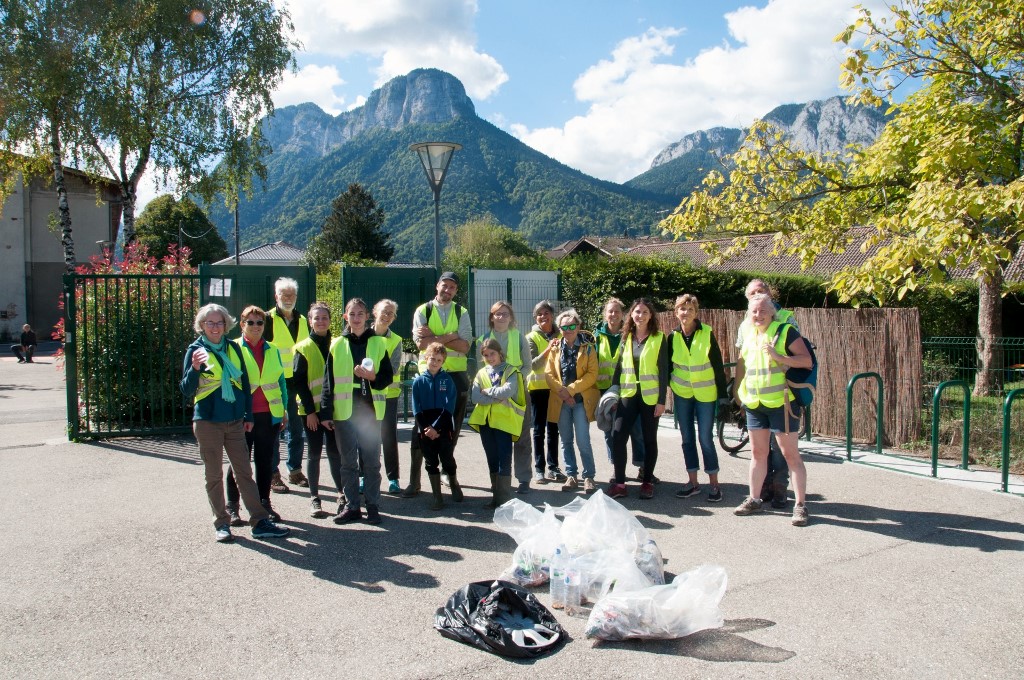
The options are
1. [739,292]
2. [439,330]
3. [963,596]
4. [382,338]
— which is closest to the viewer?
[963,596]

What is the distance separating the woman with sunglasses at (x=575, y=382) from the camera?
6.86m

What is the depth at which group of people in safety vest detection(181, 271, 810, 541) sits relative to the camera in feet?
18.4

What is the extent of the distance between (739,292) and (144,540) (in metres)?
15.3

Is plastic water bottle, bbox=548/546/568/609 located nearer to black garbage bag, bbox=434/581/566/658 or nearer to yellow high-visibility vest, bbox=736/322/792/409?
black garbage bag, bbox=434/581/566/658

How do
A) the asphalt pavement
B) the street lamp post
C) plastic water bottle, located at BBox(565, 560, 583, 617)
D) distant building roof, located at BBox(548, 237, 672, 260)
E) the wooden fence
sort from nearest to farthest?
the asphalt pavement
plastic water bottle, located at BBox(565, 560, 583, 617)
the wooden fence
the street lamp post
distant building roof, located at BBox(548, 237, 672, 260)

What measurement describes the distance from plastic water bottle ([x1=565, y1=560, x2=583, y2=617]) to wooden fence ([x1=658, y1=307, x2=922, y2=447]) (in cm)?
633

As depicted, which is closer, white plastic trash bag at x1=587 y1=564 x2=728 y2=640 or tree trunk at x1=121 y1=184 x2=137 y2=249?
white plastic trash bag at x1=587 y1=564 x2=728 y2=640

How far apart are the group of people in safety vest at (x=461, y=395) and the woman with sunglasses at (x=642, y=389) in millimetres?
13

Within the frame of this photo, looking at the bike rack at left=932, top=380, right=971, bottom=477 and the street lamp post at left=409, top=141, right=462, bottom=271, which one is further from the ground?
the street lamp post at left=409, top=141, right=462, bottom=271

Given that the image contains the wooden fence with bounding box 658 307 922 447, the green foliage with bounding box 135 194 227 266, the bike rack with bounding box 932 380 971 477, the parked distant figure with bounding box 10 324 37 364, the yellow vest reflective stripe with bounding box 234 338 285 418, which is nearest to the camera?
the yellow vest reflective stripe with bounding box 234 338 285 418

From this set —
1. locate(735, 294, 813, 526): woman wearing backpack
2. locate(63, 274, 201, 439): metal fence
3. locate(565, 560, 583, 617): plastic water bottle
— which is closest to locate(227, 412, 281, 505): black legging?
locate(565, 560, 583, 617): plastic water bottle

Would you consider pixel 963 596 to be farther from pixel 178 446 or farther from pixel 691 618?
pixel 178 446

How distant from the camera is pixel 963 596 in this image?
4.30 m

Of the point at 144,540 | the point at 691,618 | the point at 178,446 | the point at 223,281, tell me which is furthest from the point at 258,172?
the point at 691,618
